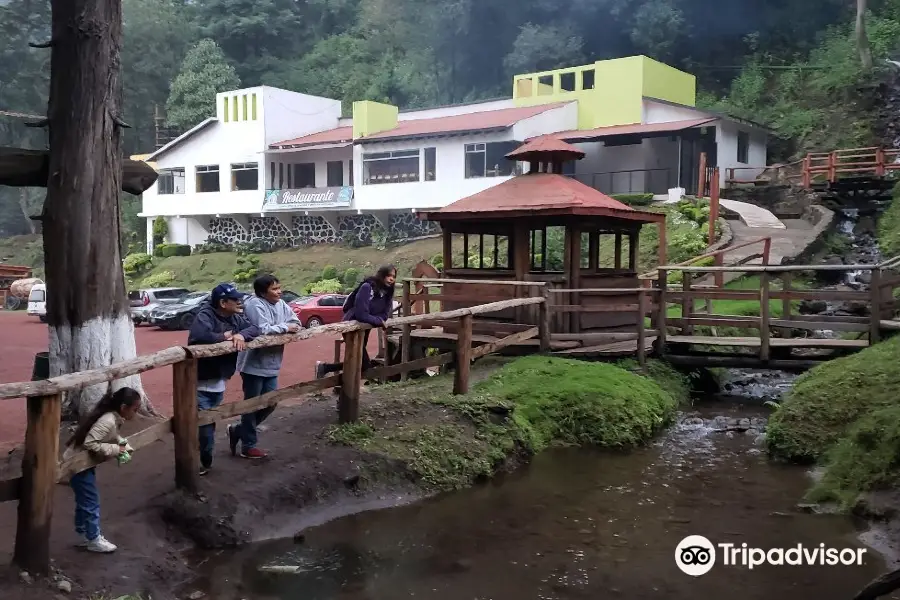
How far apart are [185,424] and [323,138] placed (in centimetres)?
3223

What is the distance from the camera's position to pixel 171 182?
42219mm

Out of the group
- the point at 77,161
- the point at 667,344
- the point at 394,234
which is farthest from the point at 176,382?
the point at 394,234

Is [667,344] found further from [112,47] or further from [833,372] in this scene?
[112,47]

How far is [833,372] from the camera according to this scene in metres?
10.0

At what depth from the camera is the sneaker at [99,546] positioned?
5.45 meters

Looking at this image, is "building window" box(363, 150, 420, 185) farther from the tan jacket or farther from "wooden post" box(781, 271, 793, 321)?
the tan jacket

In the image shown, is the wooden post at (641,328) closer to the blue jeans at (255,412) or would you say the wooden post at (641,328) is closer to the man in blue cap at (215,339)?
the blue jeans at (255,412)

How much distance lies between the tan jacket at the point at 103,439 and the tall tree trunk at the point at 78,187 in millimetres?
3818

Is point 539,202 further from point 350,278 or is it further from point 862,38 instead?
point 862,38

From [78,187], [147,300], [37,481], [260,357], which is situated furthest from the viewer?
[147,300]

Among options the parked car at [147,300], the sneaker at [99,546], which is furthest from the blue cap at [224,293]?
the parked car at [147,300]

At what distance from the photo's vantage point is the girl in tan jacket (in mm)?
5266

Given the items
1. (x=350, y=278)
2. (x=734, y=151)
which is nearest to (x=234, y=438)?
(x=350, y=278)

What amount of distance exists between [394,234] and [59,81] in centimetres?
2667
